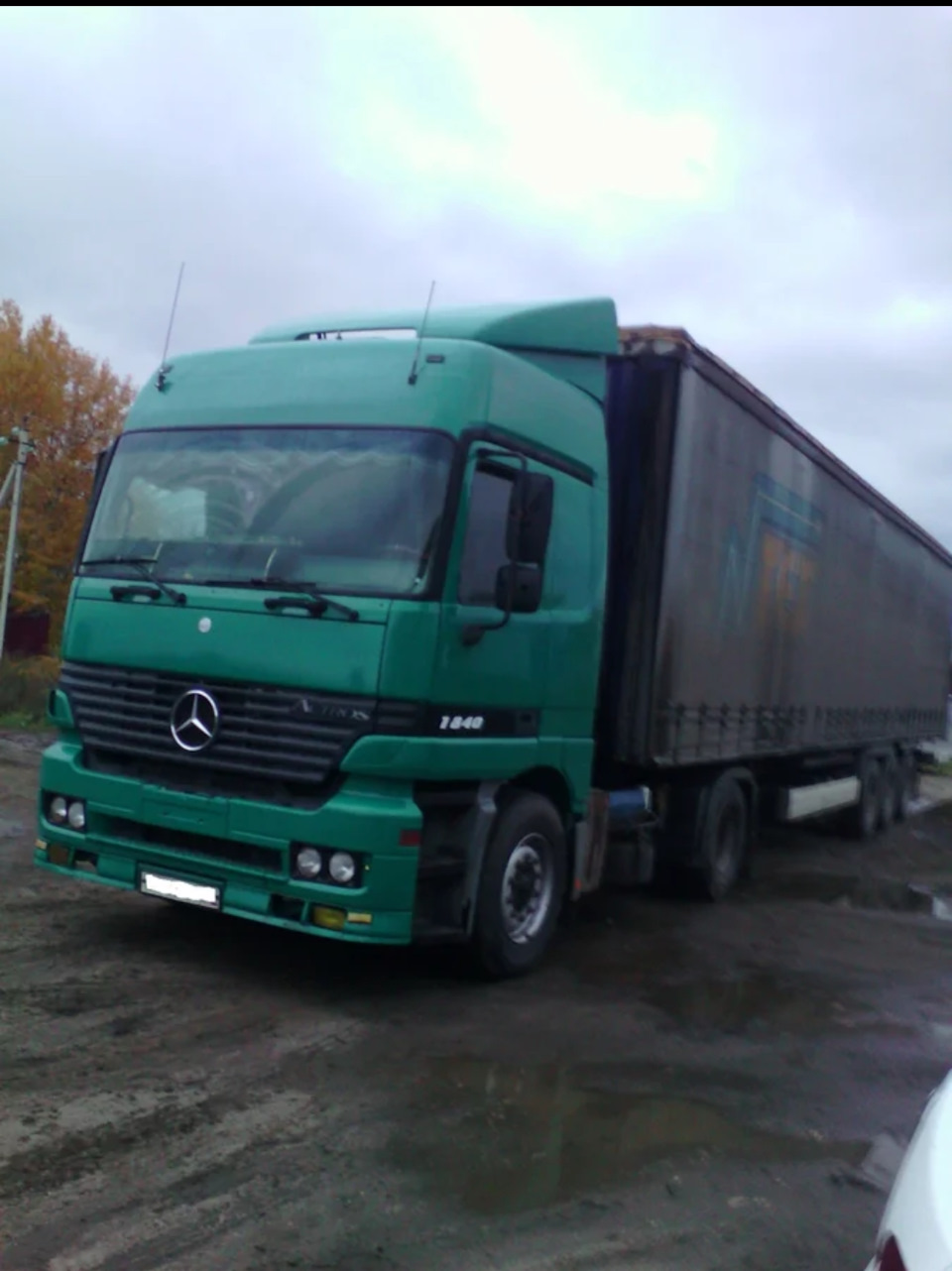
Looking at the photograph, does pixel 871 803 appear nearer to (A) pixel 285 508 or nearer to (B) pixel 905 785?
(B) pixel 905 785

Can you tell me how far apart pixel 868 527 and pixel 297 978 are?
8722mm

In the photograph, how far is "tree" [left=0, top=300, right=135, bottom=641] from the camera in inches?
1330

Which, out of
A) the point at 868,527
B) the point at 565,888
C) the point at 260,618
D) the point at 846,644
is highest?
the point at 868,527

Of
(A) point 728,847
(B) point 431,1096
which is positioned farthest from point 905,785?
(B) point 431,1096

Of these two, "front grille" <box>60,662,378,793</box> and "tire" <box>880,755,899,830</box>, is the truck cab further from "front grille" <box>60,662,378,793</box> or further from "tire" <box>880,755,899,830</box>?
"tire" <box>880,755,899,830</box>

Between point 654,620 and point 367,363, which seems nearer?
point 367,363

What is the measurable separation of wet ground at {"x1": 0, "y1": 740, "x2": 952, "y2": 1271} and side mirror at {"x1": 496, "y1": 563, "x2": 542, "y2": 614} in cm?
199

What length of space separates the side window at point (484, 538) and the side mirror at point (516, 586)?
0.11 ft

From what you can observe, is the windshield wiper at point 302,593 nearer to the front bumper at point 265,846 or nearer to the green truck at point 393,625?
the green truck at point 393,625

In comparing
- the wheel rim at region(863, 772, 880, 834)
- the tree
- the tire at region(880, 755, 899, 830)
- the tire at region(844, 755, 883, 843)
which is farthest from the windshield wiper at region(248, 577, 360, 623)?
the tree

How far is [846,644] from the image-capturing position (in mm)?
12570

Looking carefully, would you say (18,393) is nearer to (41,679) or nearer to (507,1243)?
(41,679)

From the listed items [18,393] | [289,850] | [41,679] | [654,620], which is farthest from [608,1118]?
[18,393]

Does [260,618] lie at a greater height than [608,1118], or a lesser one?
greater
